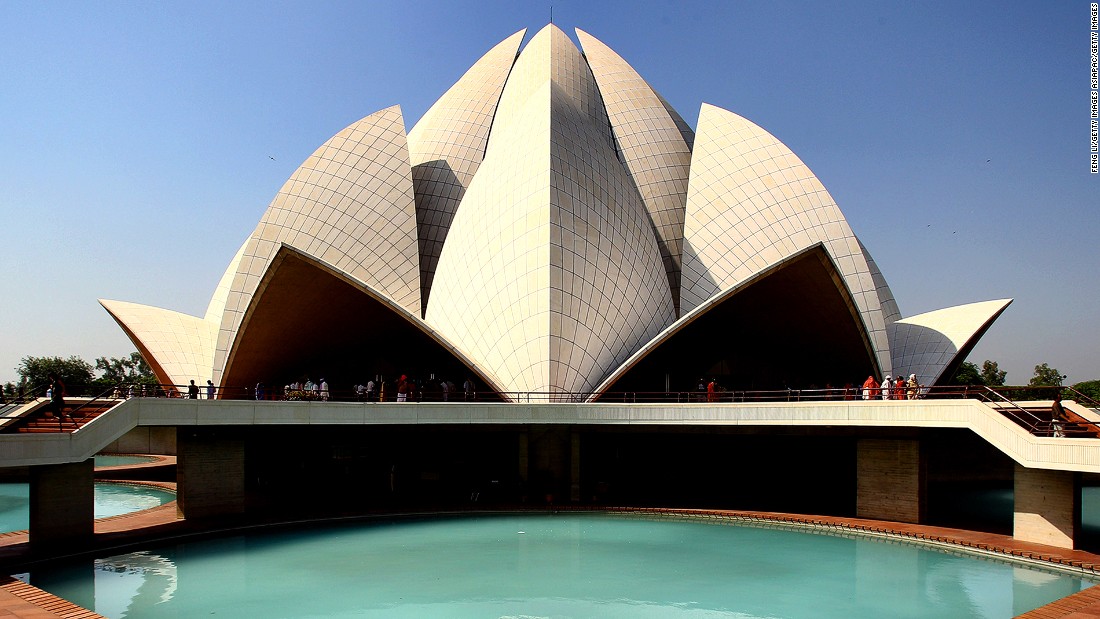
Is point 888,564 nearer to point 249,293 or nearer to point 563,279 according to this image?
point 563,279

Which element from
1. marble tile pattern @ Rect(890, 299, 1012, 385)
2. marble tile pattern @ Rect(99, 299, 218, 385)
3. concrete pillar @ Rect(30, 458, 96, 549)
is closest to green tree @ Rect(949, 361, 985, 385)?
marble tile pattern @ Rect(890, 299, 1012, 385)

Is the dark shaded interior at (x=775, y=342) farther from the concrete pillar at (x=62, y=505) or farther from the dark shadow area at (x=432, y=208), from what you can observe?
the concrete pillar at (x=62, y=505)

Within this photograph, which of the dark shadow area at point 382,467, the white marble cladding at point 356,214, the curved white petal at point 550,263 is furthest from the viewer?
the white marble cladding at point 356,214

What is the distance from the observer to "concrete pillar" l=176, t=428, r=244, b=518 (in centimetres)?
1906

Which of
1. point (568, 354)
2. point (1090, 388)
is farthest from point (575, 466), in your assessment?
point (1090, 388)

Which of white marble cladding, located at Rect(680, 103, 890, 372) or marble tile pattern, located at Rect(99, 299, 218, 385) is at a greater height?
white marble cladding, located at Rect(680, 103, 890, 372)

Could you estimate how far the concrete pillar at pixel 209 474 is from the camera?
19.1 metres

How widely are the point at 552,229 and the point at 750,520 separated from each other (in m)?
10.4

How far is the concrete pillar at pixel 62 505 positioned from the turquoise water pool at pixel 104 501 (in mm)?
4127

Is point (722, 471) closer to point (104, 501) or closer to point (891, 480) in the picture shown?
point (891, 480)

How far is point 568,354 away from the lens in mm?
24094

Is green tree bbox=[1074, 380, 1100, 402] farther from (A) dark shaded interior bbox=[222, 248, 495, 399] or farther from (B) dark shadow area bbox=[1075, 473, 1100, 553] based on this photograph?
(A) dark shaded interior bbox=[222, 248, 495, 399]

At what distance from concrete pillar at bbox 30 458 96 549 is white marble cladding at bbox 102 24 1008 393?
9.88 m

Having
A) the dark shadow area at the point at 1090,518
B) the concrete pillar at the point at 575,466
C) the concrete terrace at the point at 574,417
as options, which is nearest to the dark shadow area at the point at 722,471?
the concrete pillar at the point at 575,466
